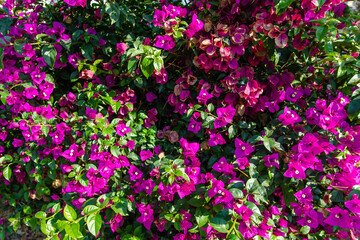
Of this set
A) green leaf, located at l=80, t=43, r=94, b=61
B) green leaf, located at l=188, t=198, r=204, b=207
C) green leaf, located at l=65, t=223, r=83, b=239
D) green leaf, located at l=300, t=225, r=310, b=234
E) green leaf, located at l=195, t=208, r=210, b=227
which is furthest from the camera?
green leaf, located at l=80, t=43, r=94, b=61

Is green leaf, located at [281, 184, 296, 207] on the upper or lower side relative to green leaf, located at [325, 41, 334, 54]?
lower

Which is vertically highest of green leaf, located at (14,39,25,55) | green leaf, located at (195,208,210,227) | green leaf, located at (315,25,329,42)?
green leaf, located at (315,25,329,42)

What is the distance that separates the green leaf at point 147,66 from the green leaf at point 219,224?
29.1 inches

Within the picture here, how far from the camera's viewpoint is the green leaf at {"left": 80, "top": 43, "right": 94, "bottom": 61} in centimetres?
151

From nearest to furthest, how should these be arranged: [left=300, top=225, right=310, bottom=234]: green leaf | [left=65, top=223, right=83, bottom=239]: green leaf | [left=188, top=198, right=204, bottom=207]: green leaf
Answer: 1. [left=65, top=223, right=83, bottom=239]: green leaf
2. [left=188, top=198, right=204, bottom=207]: green leaf
3. [left=300, top=225, right=310, bottom=234]: green leaf

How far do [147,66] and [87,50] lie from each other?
503 millimetres

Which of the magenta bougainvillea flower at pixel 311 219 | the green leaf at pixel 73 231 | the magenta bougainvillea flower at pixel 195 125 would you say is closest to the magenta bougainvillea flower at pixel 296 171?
the magenta bougainvillea flower at pixel 311 219

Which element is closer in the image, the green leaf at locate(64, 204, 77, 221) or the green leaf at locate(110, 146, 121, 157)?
the green leaf at locate(64, 204, 77, 221)

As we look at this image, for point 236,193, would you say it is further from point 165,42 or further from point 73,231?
point 165,42

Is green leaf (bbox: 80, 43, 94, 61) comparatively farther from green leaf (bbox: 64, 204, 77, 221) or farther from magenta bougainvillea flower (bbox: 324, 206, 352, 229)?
magenta bougainvillea flower (bbox: 324, 206, 352, 229)

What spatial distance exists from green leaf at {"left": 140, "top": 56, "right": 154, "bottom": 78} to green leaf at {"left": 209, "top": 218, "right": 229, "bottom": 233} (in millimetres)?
740

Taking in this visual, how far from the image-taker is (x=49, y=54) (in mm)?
1436

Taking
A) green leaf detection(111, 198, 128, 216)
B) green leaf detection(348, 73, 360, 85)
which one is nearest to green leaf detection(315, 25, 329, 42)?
green leaf detection(348, 73, 360, 85)

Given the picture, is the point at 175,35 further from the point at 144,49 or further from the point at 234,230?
the point at 234,230
